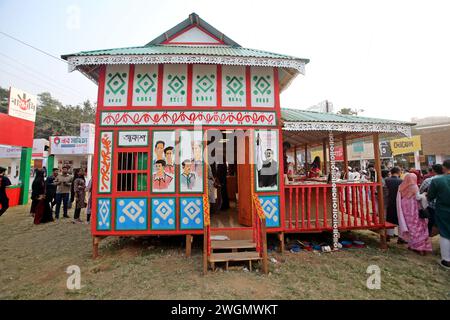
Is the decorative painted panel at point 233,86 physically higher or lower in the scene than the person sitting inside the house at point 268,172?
higher

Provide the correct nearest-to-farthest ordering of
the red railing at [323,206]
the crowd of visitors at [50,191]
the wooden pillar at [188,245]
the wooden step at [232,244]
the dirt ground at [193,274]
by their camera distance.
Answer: the dirt ground at [193,274]
the wooden step at [232,244]
the wooden pillar at [188,245]
the red railing at [323,206]
the crowd of visitors at [50,191]

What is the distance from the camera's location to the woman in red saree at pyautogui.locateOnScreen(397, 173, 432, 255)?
16.8 ft

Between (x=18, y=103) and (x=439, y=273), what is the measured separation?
1756cm

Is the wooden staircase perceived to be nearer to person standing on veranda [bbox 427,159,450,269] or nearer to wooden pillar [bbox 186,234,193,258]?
wooden pillar [bbox 186,234,193,258]

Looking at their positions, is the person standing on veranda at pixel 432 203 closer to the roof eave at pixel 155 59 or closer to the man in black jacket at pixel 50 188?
the roof eave at pixel 155 59

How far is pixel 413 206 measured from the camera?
5227 millimetres

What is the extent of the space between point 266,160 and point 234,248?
6.87ft

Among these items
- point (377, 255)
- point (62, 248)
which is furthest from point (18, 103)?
point (377, 255)

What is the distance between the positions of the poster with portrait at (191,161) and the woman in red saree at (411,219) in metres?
4.76

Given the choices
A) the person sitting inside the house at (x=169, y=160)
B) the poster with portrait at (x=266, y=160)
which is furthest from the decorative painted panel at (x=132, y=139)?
the poster with portrait at (x=266, y=160)

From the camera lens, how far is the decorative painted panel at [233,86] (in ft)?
17.8

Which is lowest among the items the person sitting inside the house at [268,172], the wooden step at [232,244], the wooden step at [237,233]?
the wooden step at [232,244]

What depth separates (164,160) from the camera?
526cm

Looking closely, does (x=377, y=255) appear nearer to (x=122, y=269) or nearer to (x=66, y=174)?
(x=122, y=269)
